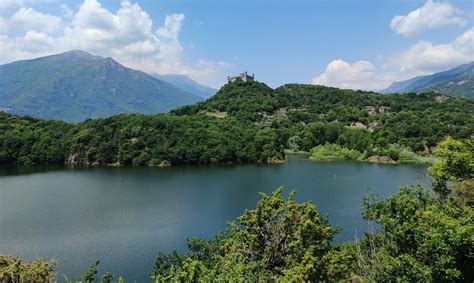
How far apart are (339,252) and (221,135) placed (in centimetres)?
7190

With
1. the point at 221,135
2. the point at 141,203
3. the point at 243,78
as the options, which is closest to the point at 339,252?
the point at 141,203

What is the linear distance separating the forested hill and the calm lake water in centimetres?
910

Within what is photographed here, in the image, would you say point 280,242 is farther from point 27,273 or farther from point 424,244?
point 27,273

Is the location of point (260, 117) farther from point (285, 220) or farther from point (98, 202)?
point (285, 220)

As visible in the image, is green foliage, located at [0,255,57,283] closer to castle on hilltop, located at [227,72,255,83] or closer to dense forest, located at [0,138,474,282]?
dense forest, located at [0,138,474,282]

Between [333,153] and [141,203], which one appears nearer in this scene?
[141,203]

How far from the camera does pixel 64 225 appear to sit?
35.9 metres

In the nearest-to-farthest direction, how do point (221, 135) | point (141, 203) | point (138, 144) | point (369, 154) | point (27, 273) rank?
1. point (27, 273)
2. point (141, 203)
3. point (138, 144)
4. point (369, 154)
5. point (221, 135)

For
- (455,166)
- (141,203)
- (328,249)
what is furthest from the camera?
(141,203)

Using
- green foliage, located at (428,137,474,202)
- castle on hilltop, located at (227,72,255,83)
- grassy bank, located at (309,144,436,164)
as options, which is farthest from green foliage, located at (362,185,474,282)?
castle on hilltop, located at (227,72,255,83)

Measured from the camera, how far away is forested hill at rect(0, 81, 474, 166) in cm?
8419

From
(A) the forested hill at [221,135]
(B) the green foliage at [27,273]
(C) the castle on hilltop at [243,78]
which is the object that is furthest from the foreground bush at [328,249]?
(C) the castle on hilltop at [243,78]

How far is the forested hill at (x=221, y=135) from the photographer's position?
276 ft

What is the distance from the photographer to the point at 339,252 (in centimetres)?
1683
